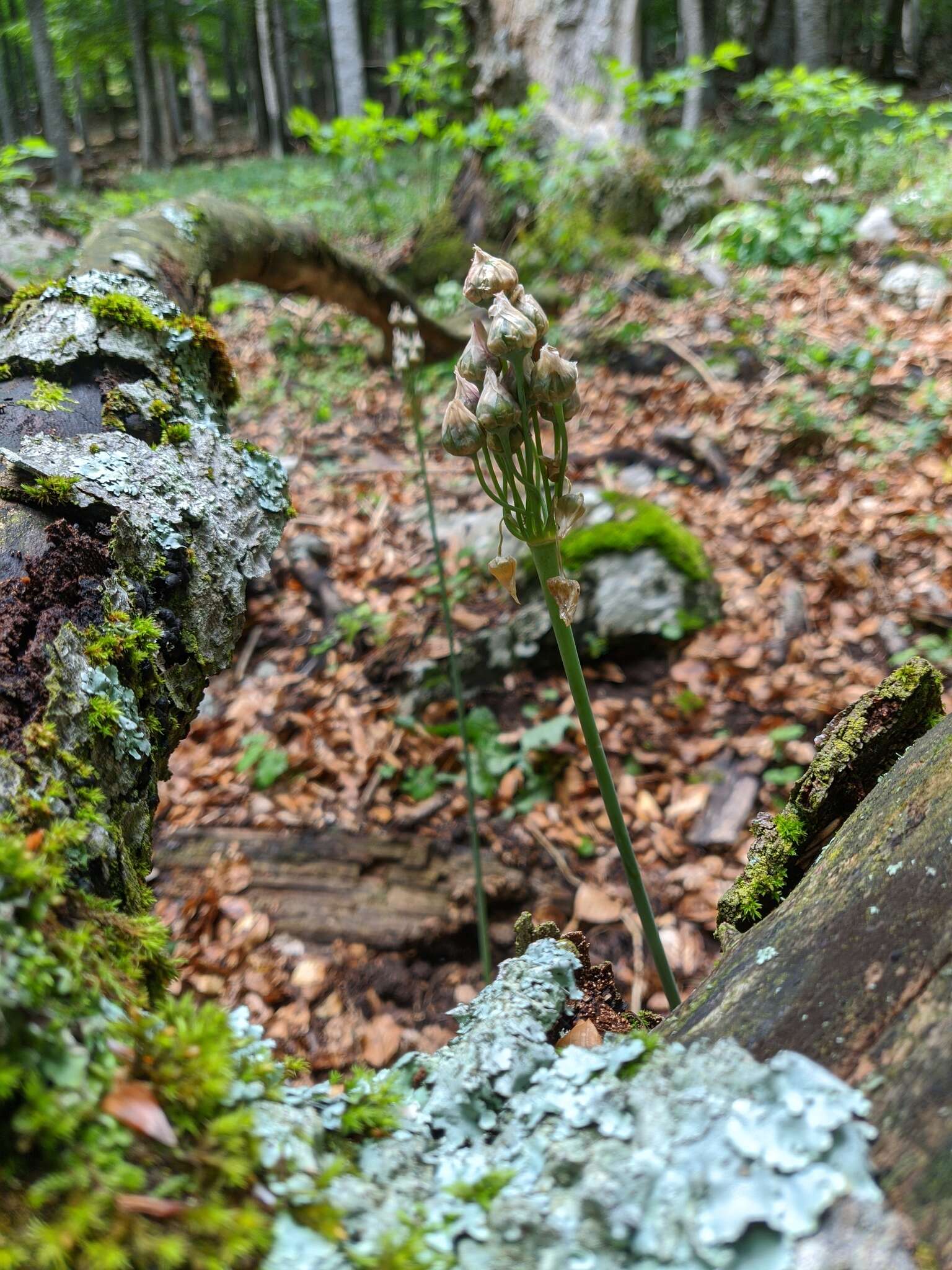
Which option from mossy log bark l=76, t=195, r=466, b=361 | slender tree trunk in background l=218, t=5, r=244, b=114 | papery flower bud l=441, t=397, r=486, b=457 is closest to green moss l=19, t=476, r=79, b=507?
papery flower bud l=441, t=397, r=486, b=457

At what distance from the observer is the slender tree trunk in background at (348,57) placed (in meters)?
12.1

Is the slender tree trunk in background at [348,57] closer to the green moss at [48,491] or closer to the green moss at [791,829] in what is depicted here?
the green moss at [48,491]

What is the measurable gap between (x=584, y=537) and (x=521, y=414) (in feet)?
8.11

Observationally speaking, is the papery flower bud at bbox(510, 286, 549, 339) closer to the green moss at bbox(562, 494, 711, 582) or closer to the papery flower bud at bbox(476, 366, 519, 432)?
the papery flower bud at bbox(476, 366, 519, 432)

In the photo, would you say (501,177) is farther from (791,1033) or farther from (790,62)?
(790,62)

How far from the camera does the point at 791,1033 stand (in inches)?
34.5

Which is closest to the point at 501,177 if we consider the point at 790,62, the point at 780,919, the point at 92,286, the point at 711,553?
the point at 711,553

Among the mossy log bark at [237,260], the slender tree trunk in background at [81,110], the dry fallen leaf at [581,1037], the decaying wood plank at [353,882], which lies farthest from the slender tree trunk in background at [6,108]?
the dry fallen leaf at [581,1037]

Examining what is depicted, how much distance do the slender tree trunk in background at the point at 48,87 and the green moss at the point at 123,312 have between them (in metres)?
17.0

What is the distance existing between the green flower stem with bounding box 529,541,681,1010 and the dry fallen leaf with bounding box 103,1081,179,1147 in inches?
36.0

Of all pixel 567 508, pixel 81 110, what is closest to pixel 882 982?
pixel 567 508

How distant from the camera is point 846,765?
140 cm

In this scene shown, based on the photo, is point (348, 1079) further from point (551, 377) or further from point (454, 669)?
point (454, 669)

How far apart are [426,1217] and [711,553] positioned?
362 cm
